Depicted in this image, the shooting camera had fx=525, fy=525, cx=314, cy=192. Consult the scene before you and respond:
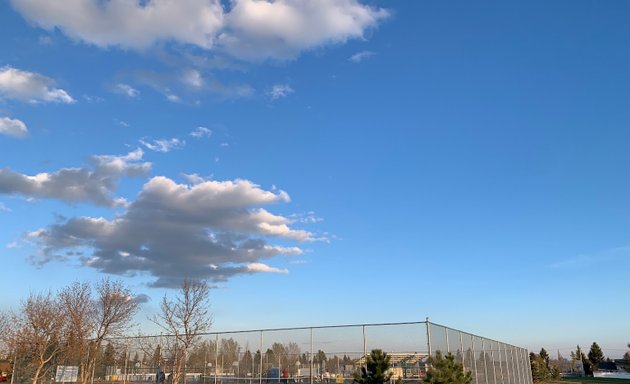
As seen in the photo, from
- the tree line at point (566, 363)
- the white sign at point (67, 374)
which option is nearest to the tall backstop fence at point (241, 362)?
the white sign at point (67, 374)

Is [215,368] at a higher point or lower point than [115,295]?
lower

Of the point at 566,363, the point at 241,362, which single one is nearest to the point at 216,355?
the point at 241,362

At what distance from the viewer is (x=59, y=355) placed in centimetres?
3941

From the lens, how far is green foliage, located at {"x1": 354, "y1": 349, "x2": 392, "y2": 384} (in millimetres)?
24156

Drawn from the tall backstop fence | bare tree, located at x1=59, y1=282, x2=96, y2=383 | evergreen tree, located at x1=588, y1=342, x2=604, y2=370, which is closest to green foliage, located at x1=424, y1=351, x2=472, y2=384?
the tall backstop fence

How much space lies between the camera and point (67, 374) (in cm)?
3822

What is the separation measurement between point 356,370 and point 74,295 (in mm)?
23909

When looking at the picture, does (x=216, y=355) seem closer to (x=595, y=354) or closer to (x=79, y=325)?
(x=79, y=325)

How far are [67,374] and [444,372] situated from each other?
28791 millimetres

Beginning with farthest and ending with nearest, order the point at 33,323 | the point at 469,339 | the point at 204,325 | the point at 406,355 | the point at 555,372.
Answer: the point at 555,372, the point at 33,323, the point at 204,325, the point at 469,339, the point at 406,355

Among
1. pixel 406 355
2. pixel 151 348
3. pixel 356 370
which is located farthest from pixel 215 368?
pixel 406 355

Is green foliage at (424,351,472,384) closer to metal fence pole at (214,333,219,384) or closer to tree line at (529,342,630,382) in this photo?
metal fence pole at (214,333,219,384)

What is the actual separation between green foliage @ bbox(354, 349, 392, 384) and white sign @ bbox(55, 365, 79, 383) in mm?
24112

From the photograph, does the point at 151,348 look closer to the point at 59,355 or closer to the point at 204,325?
the point at 204,325
